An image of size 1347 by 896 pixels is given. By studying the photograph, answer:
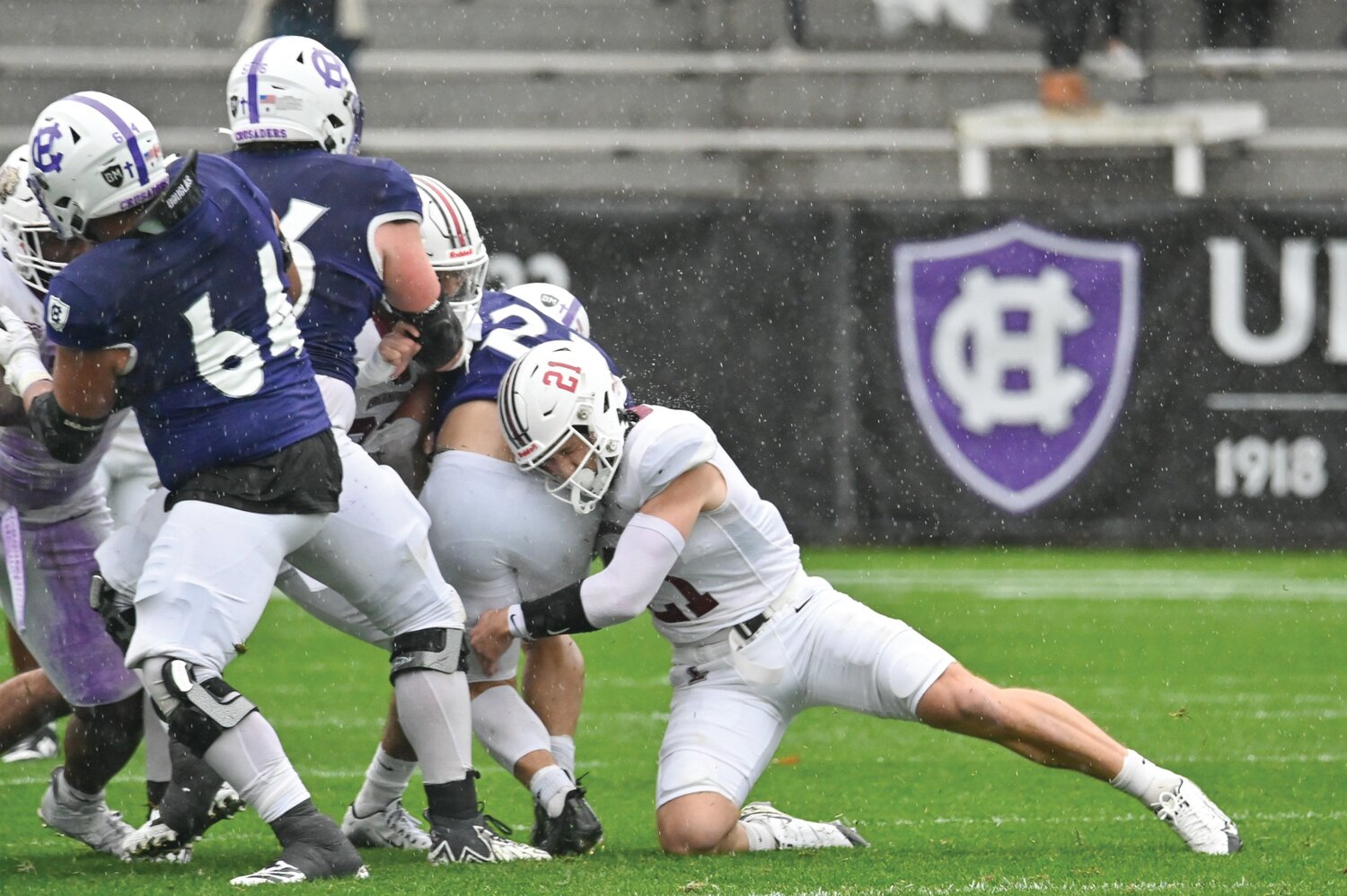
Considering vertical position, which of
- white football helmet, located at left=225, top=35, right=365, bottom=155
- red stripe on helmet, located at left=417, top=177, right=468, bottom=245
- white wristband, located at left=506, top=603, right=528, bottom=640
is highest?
white football helmet, located at left=225, top=35, right=365, bottom=155

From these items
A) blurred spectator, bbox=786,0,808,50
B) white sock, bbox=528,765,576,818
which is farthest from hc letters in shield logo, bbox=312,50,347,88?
blurred spectator, bbox=786,0,808,50

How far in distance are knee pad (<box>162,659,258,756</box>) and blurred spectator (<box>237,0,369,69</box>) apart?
23.6 ft

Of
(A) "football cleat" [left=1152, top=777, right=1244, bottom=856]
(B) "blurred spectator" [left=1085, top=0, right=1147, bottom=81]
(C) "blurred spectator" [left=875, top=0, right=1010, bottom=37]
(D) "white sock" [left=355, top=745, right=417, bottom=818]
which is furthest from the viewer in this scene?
(C) "blurred spectator" [left=875, top=0, right=1010, bottom=37]

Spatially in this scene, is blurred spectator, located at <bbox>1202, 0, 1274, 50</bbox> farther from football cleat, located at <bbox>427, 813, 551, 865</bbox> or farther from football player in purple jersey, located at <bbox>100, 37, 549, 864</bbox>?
football cleat, located at <bbox>427, 813, 551, 865</bbox>

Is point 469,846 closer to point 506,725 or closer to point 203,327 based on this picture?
point 506,725

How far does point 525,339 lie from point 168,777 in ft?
4.59

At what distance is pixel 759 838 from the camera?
16.0ft

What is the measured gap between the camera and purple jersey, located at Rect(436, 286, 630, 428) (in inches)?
202

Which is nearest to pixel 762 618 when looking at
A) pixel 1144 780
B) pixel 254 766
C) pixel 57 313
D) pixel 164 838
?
pixel 1144 780

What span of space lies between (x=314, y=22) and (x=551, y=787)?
800cm

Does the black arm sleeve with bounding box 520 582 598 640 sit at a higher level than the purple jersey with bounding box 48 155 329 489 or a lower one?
lower

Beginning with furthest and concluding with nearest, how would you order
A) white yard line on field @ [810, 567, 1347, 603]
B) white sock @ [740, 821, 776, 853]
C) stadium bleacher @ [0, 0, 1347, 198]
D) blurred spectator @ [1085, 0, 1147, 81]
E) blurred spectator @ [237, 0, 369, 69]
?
blurred spectator @ [1085, 0, 1147, 81] → stadium bleacher @ [0, 0, 1347, 198] → blurred spectator @ [237, 0, 369, 69] → white yard line on field @ [810, 567, 1347, 603] → white sock @ [740, 821, 776, 853]

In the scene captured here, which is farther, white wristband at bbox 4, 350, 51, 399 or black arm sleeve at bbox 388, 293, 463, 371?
black arm sleeve at bbox 388, 293, 463, 371

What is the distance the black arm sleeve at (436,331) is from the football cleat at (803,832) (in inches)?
52.1
